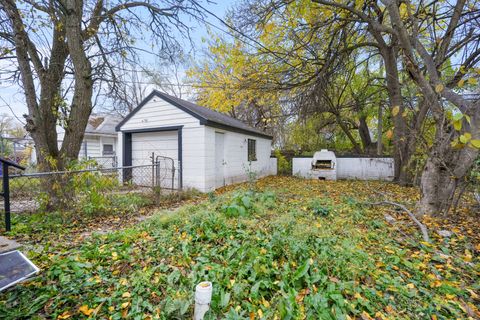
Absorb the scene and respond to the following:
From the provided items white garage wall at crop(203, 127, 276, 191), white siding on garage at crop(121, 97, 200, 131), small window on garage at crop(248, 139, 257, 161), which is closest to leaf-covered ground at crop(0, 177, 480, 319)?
white garage wall at crop(203, 127, 276, 191)

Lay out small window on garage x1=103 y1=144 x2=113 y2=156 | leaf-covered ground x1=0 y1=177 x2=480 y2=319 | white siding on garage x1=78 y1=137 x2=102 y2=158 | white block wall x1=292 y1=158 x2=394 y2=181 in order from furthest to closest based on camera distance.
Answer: small window on garage x1=103 y1=144 x2=113 y2=156 → white siding on garage x1=78 y1=137 x2=102 y2=158 → white block wall x1=292 y1=158 x2=394 y2=181 → leaf-covered ground x1=0 y1=177 x2=480 y2=319

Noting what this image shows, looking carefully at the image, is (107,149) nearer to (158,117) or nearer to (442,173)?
(158,117)

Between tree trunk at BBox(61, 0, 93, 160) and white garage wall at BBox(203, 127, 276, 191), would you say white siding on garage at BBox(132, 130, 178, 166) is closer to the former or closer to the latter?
white garage wall at BBox(203, 127, 276, 191)

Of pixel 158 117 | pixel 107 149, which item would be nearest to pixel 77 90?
pixel 158 117

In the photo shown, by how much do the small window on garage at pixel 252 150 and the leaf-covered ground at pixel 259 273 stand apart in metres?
6.74

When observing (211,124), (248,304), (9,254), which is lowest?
(248,304)

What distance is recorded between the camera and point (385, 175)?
9.81 m

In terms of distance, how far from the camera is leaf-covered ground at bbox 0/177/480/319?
181 centimetres

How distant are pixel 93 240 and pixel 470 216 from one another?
621 centimetres

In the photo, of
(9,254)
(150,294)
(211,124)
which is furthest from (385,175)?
(9,254)

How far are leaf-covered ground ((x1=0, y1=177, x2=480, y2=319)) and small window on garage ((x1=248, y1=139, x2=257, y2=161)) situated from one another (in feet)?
22.1

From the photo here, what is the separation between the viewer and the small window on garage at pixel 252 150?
1009 cm

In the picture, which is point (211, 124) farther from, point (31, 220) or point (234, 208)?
point (31, 220)

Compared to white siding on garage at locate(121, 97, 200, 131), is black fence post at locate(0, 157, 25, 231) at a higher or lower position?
lower
